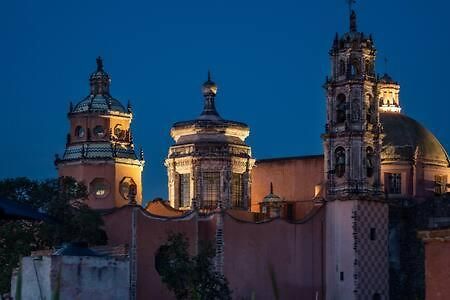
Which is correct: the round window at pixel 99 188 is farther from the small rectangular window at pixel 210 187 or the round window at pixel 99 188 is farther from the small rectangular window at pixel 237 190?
the small rectangular window at pixel 237 190

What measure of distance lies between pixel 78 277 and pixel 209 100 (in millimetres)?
21598

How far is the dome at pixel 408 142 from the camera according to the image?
182 ft

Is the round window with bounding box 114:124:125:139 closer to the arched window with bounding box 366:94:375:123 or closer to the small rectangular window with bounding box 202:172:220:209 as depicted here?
the small rectangular window with bounding box 202:172:220:209

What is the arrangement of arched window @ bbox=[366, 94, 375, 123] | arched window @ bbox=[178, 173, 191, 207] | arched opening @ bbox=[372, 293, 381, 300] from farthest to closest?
1. arched window @ bbox=[178, 173, 191, 207]
2. arched window @ bbox=[366, 94, 375, 123]
3. arched opening @ bbox=[372, 293, 381, 300]

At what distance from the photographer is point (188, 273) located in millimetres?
45219

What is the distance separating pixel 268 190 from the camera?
5838 centimetres

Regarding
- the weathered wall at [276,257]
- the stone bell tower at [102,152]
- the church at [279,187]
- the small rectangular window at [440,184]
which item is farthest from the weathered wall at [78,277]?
the small rectangular window at [440,184]

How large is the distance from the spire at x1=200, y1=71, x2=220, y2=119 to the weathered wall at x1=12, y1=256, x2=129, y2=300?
60.4 feet

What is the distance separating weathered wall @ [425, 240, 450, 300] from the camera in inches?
1125

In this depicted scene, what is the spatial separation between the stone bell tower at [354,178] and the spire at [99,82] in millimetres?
10560

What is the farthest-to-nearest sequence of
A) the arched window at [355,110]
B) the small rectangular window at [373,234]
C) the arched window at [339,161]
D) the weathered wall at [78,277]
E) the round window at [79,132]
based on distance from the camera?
1. the round window at [79,132]
2. the arched window at [355,110]
3. the arched window at [339,161]
4. the small rectangular window at [373,234]
5. the weathered wall at [78,277]

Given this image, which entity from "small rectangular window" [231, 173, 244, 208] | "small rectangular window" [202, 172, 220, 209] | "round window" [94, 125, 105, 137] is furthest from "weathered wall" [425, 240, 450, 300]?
"round window" [94, 125, 105, 137]

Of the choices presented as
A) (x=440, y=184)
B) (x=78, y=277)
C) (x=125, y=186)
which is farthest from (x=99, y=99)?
(x=78, y=277)

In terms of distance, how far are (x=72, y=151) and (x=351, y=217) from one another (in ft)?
43.8
